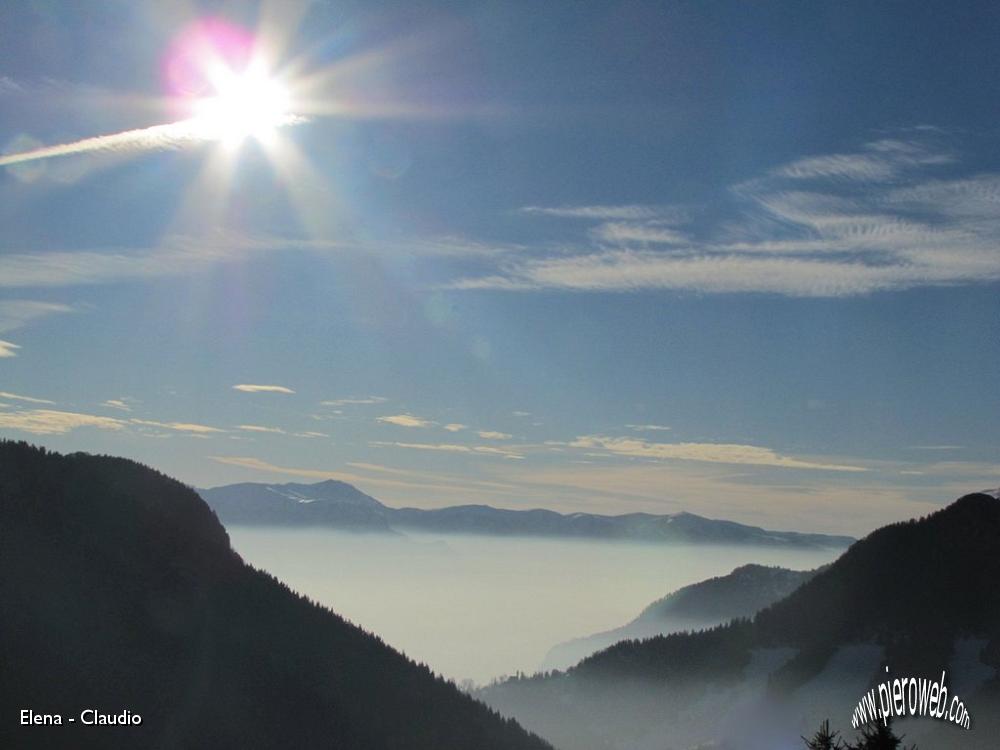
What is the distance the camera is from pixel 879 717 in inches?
2511

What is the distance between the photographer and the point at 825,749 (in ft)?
210

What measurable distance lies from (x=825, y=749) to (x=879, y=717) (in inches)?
165
